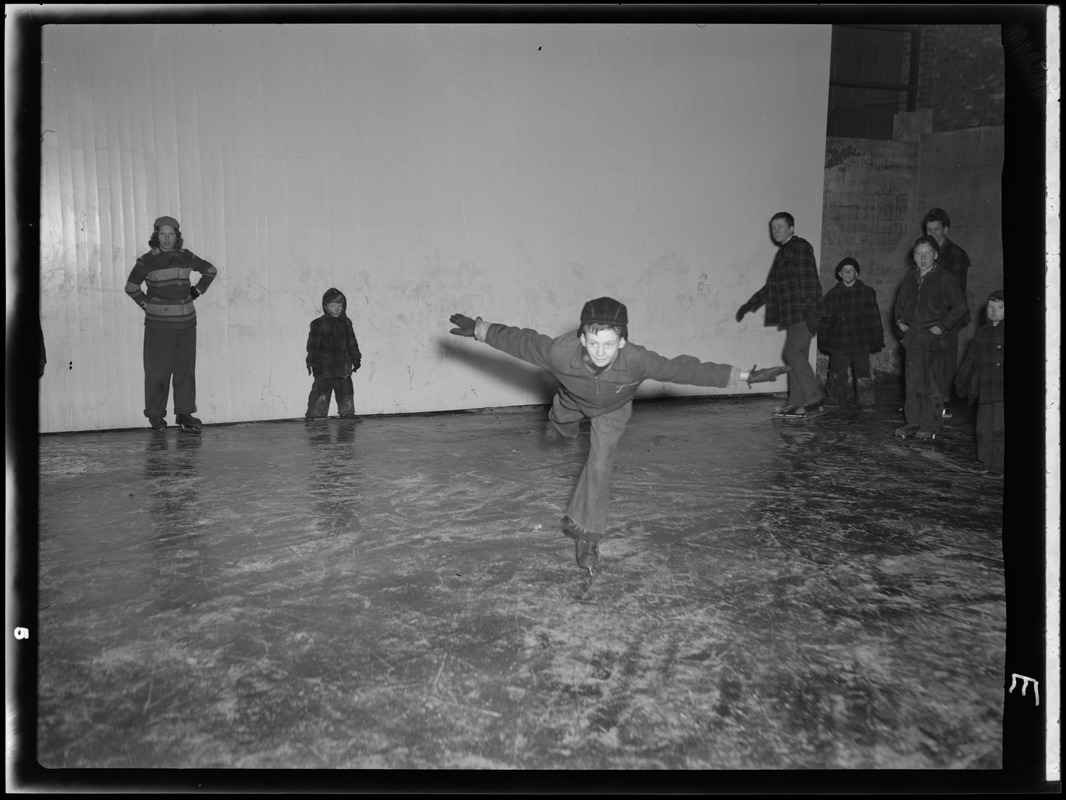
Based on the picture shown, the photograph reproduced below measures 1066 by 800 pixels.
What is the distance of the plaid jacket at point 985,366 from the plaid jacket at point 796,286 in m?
2.11

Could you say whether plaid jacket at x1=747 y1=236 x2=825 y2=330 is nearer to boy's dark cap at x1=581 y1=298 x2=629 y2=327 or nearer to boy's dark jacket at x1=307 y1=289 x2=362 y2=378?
boy's dark jacket at x1=307 y1=289 x2=362 y2=378

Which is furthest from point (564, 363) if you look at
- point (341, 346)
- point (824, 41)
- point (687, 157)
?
point (824, 41)

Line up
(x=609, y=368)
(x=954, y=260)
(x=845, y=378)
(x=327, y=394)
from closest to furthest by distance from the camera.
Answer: (x=609, y=368), (x=954, y=260), (x=327, y=394), (x=845, y=378)

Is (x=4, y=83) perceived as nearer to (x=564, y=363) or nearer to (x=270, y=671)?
(x=270, y=671)

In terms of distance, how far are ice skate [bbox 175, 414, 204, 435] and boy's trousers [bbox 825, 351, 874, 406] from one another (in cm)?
665

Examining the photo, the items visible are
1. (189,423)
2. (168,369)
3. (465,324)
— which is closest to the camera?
(465,324)

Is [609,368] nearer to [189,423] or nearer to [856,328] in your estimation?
[189,423]

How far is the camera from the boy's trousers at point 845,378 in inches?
362

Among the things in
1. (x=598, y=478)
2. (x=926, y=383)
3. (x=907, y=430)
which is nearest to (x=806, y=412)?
(x=907, y=430)

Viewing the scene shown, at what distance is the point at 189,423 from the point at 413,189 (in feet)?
10.1

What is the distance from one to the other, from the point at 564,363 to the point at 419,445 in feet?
11.2

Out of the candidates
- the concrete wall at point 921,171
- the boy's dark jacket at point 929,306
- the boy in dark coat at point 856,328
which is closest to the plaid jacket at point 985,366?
the boy's dark jacket at point 929,306

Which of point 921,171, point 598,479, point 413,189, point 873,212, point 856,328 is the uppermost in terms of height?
point 921,171

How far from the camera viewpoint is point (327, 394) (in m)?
8.52
